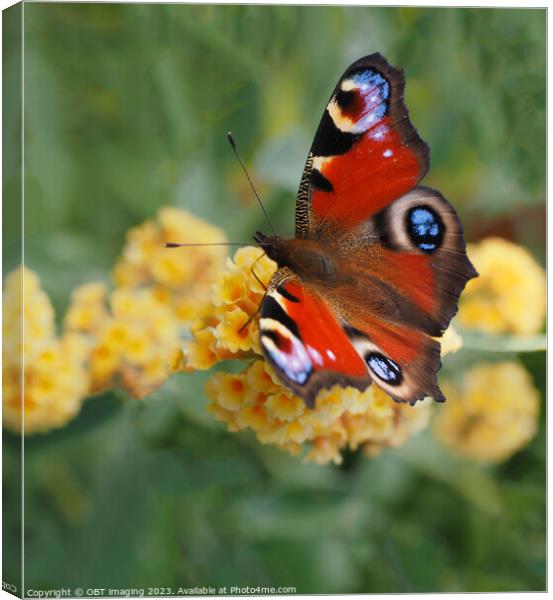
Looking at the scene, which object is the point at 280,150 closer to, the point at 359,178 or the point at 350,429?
the point at 359,178

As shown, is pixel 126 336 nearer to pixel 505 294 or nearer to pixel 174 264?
pixel 174 264

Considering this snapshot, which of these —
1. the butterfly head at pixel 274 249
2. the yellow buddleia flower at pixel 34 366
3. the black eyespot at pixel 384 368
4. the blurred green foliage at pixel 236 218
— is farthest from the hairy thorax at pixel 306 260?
the yellow buddleia flower at pixel 34 366

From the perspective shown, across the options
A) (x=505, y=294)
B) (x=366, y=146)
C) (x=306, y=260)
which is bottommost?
(x=505, y=294)

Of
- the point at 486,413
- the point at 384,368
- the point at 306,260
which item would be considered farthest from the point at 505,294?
the point at 384,368

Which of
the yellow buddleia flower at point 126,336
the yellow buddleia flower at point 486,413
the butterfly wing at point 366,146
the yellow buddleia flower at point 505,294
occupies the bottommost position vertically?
the yellow buddleia flower at point 486,413

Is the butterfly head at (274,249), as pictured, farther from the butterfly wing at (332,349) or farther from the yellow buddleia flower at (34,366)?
the yellow buddleia flower at (34,366)
